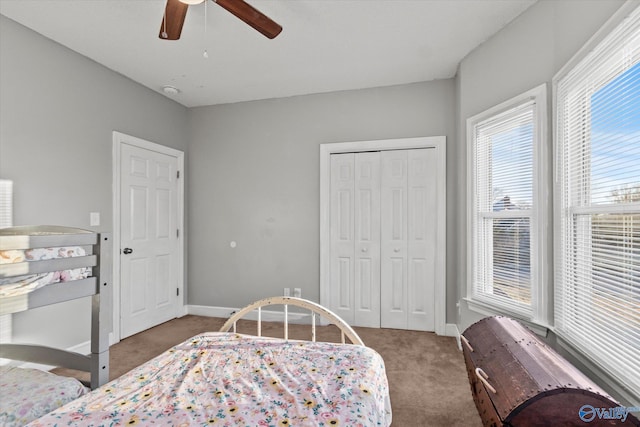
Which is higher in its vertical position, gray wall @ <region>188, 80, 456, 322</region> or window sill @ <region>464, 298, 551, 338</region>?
gray wall @ <region>188, 80, 456, 322</region>

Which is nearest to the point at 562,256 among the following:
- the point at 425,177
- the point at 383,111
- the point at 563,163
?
the point at 563,163

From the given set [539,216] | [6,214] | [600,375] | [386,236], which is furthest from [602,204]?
[6,214]

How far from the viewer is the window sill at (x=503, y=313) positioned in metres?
2.07

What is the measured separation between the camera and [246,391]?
126cm

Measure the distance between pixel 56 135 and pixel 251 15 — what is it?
203 centimetres

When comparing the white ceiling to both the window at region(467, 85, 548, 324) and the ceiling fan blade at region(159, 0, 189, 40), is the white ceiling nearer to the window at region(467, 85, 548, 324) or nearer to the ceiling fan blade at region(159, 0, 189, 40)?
the ceiling fan blade at region(159, 0, 189, 40)

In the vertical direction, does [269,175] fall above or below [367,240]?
above

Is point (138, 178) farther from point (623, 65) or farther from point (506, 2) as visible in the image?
point (623, 65)

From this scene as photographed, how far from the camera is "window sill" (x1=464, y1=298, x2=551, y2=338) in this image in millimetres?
2070

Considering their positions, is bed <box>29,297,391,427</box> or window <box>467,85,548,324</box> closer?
bed <box>29,297,391,427</box>

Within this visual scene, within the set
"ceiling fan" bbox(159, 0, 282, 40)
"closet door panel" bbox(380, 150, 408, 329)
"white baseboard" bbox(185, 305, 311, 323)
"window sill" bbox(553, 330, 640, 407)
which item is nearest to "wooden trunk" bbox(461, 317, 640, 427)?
"window sill" bbox(553, 330, 640, 407)

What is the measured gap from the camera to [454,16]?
2375mm

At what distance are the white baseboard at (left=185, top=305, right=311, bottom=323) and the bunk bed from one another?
2.36m

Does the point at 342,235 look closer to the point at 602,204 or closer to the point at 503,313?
the point at 503,313
